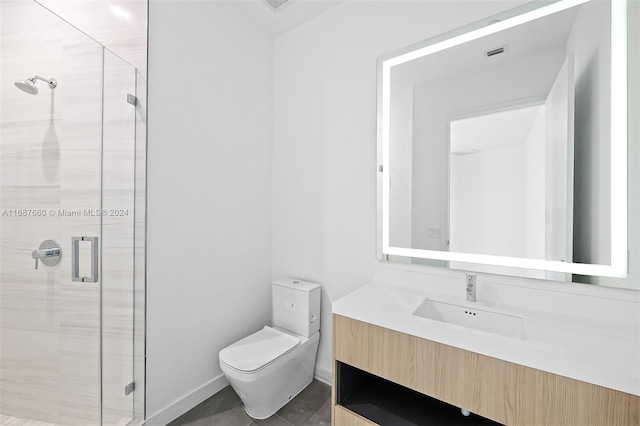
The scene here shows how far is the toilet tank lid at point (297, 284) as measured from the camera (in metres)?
1.89

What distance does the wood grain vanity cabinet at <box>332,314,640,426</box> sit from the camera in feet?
2.63

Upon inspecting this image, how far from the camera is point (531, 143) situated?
1.29 metres

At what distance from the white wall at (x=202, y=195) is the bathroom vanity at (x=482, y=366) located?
3.03 feet

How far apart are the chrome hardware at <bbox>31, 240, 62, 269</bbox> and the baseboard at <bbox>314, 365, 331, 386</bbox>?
1644mm

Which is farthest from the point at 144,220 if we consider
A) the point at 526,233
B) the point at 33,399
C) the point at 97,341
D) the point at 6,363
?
the point at 526,233

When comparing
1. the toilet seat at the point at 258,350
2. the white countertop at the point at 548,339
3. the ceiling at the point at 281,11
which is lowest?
the toilet seat at the point at 258,350

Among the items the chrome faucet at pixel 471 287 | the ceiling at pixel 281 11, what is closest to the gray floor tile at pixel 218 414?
the chrome faucet at pixel 471 287

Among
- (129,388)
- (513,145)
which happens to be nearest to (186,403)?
(129,388)

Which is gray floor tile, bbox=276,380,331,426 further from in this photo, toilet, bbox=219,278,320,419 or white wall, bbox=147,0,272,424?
white wall, bbox=147,0,272,424

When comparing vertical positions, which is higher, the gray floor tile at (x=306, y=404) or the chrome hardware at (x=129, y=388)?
the chrome hardware at (x=129, y=388)

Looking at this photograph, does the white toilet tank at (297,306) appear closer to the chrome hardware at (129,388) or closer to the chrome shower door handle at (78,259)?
the chrome hardware at (129,388)

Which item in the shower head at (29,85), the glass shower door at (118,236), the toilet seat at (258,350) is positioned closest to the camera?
the shower head at (29,85)

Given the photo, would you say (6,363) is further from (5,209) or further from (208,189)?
(208,189)

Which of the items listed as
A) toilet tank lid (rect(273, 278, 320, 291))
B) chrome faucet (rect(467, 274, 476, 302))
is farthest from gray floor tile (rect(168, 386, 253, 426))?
chrome faucet (rect(467, 274, 476, 302))
